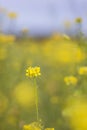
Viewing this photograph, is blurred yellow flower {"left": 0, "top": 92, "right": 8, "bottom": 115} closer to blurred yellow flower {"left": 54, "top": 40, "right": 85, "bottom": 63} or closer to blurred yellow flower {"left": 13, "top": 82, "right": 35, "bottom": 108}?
blurred yellow flower {"left": 13, "top": 82, "right": 35, "bottom": 108}

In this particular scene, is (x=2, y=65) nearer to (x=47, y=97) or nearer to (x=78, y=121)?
(x=47, y=97)

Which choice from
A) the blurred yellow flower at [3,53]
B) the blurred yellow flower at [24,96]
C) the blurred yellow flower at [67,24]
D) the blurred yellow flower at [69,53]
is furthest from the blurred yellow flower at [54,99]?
the blurred yellow flower at [67,24]

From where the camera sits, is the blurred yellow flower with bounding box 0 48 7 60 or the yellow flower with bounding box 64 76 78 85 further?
the blurred yellow flower with bounding box 0 48 7 60

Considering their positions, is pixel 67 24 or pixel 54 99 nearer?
pixel 54 99

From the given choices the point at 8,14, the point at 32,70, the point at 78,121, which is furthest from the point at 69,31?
the point at 78,121

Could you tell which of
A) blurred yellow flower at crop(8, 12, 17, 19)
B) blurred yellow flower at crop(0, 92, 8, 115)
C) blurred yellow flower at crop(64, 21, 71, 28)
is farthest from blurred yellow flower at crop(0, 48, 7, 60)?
blurred yellow flower at crop(64, 21, 71, 28)

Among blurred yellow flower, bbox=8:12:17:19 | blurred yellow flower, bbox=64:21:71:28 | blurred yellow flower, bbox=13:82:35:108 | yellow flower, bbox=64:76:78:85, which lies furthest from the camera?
blurred yellow flower, bbox=64:21:71:28

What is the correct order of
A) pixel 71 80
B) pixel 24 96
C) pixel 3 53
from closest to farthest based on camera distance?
1. pixel 71 80
2. pixel 24 96
3. pixel 3 53

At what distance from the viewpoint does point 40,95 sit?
2529 millimetres

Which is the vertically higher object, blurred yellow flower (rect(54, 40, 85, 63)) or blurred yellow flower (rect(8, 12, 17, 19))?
blurred yellow flower (rect(8, 12, 17, 19))

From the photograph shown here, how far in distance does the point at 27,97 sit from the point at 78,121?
1.18 meters

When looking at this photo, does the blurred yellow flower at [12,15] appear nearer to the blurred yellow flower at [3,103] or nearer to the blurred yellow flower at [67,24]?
the blurred yellow flower at [67,24]

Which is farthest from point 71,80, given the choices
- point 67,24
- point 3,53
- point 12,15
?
point 67,24

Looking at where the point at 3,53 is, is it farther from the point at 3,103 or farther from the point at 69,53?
the point at 69,53
